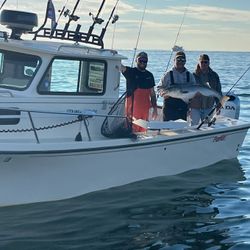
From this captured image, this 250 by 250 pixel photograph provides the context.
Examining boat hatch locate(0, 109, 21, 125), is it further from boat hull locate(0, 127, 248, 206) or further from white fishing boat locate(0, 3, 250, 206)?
boat hull locate(0, 127, 248, 206)

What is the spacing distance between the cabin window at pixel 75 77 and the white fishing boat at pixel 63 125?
0.01 meters

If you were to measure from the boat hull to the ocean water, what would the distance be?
0.50 ft

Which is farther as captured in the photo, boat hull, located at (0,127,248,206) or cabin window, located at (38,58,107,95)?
cabin window, located at (38,58,107,95)

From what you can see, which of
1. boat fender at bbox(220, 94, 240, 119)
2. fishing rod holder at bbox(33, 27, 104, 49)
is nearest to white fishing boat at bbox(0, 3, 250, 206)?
fishing rod holder at bbox(33, 27, 104, 49)

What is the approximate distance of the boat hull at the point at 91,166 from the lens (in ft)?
24.3

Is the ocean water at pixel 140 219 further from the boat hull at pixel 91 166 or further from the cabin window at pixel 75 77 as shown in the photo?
the cabin window at pixel 75 77

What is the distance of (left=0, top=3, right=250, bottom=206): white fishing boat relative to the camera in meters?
7.50

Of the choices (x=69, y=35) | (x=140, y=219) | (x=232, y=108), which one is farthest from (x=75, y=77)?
(x=232, y=108)

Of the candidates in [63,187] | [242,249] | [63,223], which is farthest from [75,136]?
[242,249]

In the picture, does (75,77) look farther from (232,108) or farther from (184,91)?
(232,108)

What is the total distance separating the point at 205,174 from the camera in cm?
1008

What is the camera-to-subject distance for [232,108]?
1166 cm

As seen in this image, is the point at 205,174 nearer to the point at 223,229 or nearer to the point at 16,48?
the point at 223,229

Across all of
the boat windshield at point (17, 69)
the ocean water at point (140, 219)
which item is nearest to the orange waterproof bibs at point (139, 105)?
the ocean water at point (140, 219)
